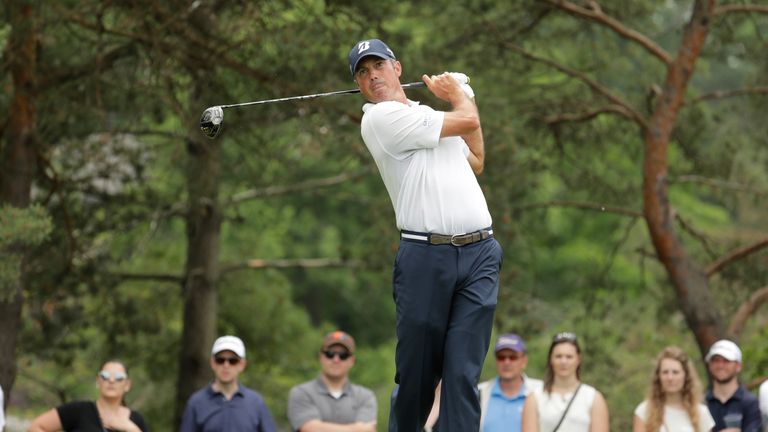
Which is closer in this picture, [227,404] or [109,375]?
[109,375]

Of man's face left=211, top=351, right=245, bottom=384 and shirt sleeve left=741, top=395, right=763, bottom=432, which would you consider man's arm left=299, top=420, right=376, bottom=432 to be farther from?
shirt sleeve left=741, top=395, right=763, bottom=432

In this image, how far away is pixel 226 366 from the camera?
9.09 metres

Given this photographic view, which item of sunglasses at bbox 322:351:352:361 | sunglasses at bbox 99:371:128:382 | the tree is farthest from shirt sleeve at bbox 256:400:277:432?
the tree

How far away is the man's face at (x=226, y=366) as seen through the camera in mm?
9086

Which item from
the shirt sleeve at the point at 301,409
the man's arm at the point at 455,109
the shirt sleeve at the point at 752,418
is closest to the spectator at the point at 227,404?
the shirt sleeve at the point at 301,409

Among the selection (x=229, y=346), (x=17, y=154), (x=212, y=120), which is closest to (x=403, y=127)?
(x=212, y=120)

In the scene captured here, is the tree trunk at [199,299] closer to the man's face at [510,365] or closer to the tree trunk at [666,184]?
the tree trunk at [666,184]

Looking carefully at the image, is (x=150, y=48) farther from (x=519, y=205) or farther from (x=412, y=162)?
(x=412, y=162)

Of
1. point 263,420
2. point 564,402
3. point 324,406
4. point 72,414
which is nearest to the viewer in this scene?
point 564,402

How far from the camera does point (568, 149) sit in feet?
60.2

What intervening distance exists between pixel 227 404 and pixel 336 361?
781 mm

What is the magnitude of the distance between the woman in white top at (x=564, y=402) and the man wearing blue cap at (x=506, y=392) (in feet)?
0.40

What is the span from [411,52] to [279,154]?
2.45 meters

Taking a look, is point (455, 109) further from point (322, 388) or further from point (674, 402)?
point (322, 388)
